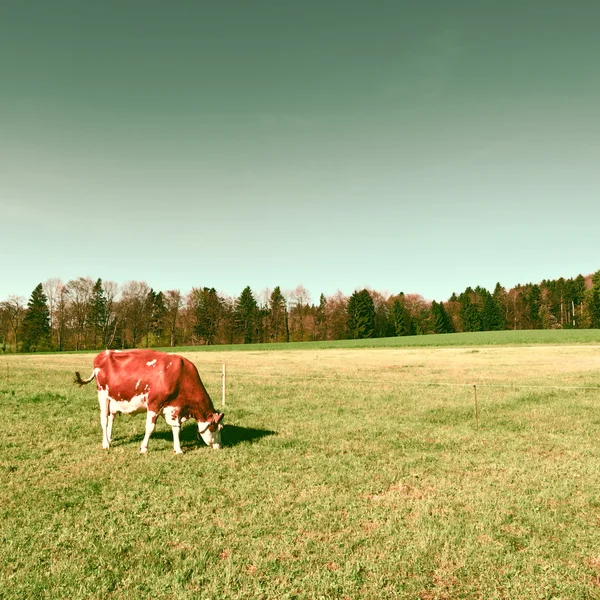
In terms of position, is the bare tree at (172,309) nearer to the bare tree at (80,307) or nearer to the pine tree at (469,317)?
the bare tree at (80,307)

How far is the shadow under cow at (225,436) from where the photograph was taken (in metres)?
11.7

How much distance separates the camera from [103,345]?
94188 mm

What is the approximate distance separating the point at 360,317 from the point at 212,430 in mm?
105872

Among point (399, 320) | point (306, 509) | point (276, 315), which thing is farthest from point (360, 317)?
point (306, 509)

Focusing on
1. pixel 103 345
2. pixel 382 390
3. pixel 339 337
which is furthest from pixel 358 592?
pixel 339 337

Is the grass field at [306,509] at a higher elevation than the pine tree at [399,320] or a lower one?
lower

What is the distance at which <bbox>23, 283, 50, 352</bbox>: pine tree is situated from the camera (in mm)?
88812

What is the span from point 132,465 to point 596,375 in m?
27.9

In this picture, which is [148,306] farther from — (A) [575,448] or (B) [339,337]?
(A) [575,448]

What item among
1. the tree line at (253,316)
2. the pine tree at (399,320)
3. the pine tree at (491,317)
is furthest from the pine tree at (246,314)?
the pine tree at (491,317)

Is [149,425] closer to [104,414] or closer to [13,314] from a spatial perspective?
[104,414]

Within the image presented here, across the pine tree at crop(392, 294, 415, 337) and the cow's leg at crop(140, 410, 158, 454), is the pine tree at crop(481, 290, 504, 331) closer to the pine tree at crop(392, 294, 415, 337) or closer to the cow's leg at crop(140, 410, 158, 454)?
the pine tree at crop(392, 294, 415, 337)

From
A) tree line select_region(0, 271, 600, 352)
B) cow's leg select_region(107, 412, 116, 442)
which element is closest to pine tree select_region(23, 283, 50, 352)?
tree line select_region(0, 271, 600, 352)

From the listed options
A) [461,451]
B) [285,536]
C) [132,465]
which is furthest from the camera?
[461,451]
